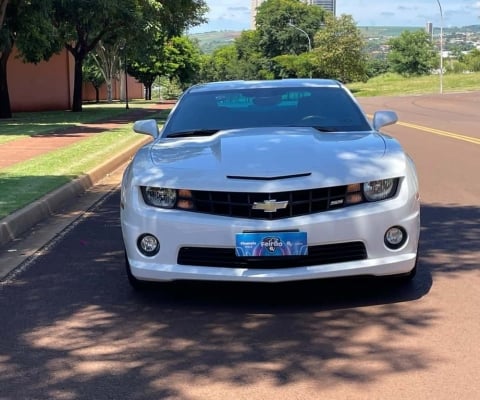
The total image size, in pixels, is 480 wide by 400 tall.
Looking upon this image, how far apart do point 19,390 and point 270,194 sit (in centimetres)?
196

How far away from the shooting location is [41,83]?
126 feet

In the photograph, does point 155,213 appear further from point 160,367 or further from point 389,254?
point 389,254

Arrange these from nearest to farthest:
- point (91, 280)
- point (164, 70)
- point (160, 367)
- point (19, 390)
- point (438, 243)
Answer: point (19, 390)
point (160, 367)
point (91, 280)
point (438, 243)
point (164, 70)

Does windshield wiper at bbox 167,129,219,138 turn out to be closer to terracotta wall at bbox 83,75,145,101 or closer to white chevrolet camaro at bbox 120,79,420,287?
white chevrolet camaro at bbox 120,79,420,287

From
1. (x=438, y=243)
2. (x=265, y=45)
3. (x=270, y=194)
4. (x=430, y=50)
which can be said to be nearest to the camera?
(x=270, y=194)

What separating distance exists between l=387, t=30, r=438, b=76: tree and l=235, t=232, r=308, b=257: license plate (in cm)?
11698

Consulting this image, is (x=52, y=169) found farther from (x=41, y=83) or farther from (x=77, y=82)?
(x=41, y=83)

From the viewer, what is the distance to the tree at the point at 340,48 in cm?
6788

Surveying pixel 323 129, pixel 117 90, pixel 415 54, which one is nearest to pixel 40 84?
pixel 117 90

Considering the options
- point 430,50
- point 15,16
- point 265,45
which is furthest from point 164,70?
point 430,50

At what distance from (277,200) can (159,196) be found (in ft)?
2.77

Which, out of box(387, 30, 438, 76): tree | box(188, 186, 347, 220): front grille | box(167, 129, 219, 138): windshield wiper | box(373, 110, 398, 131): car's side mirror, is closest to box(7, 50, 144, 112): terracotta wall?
box(167, 129, 219, 138): windshield wiper

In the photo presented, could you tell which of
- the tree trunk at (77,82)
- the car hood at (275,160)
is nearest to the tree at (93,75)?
the tree trunk at (77,82)

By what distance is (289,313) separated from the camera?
16.1ft
